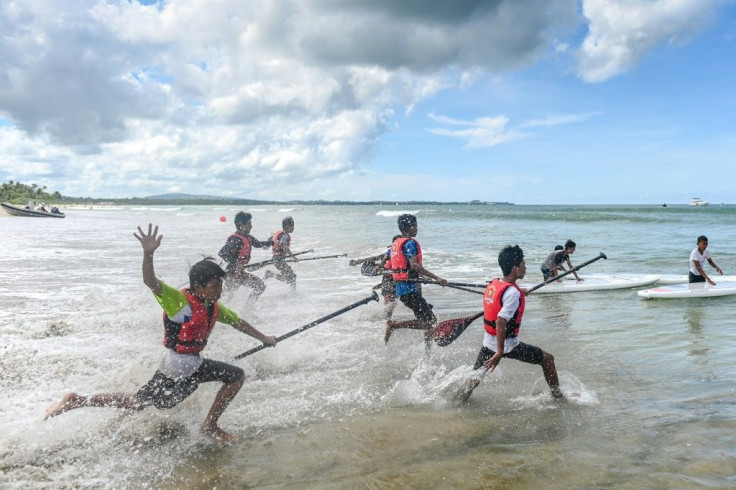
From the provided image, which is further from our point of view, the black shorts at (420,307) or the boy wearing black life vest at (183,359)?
the black shorts at (420,307)

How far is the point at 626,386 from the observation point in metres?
5.84

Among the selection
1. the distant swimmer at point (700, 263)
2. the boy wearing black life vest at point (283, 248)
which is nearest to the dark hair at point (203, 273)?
the boy wearing black life vest at point (283, 248)

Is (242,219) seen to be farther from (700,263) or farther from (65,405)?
(700,263)

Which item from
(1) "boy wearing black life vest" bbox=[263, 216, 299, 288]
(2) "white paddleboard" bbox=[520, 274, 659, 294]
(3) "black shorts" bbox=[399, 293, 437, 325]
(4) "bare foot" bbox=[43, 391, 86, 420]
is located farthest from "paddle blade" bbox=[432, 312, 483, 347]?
(2) "white paddleboard" bbox=[520, 274, 659, 294]

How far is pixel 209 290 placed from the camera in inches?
167

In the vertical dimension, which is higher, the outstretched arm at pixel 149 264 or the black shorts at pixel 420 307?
the outstretched arm at pixel 149 264

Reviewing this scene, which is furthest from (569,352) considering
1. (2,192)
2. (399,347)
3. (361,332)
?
(2,192)

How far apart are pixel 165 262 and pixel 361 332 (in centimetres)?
1225

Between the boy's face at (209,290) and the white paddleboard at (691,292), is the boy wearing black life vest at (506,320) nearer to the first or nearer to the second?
the boy's face at (209,290)

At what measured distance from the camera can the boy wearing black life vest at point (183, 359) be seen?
4.20m

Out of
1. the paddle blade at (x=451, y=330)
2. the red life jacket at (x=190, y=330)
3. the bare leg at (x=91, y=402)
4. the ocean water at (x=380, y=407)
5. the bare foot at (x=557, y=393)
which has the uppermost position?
the red life jacket at (x=190, y=330)

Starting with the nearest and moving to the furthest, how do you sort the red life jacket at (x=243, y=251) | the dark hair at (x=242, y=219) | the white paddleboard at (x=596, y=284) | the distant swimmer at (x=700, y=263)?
the dark hair at (x=242, y=219)
the red life jacket at (x=243, y=251)
the distant swimmer at (x=700, y=263)
the white paddleboard at (x=596, y=284)

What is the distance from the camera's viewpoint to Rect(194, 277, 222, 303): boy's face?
423 centimetres

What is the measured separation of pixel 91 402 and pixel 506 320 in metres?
3.88
